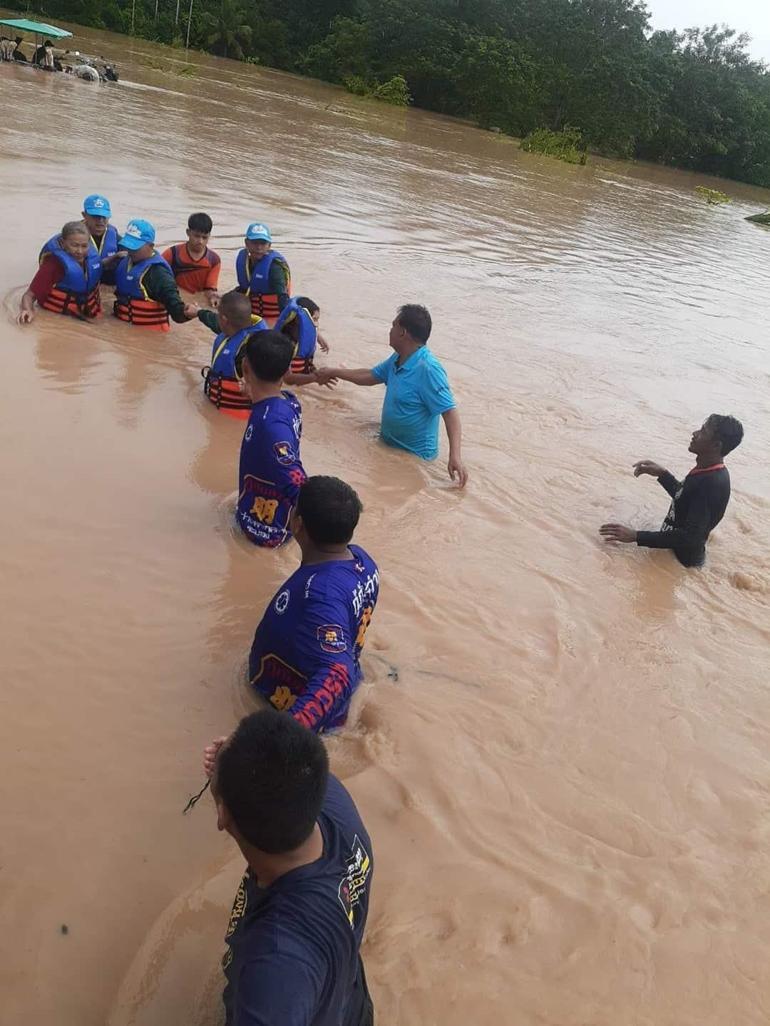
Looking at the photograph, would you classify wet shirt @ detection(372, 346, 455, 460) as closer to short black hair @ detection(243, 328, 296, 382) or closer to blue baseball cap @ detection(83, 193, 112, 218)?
short black hair @ detection(243, 328, 296, 382)

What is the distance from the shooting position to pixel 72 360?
617cm

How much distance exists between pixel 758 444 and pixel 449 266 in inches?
231

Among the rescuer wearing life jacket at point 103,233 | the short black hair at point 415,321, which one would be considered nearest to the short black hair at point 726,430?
the short black hair at point 415,321

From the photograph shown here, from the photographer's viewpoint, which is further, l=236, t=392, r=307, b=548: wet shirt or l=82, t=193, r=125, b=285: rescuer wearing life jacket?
l=82, t=193, r=125, b=285: rescuer wearing life jacket

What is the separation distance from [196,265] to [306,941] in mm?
7273

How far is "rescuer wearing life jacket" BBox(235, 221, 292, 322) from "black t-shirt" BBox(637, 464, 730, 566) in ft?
14.0

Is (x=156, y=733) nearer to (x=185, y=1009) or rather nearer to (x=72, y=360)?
(x=185, y=1009)

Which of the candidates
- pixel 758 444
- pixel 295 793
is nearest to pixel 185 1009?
pixel 295 793

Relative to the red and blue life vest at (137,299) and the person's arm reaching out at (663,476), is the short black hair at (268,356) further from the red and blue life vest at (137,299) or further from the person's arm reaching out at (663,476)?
the red and blue life vest at (137,299)

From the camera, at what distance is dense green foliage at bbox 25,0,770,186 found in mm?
41062

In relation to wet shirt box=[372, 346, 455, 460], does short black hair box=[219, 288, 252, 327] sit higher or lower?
higher

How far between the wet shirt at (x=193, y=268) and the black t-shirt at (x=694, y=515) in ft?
16.8

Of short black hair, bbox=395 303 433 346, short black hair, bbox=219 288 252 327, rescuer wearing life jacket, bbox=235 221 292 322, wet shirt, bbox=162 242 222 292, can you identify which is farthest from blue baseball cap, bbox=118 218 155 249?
short black hair, bbox=395 303 433 346

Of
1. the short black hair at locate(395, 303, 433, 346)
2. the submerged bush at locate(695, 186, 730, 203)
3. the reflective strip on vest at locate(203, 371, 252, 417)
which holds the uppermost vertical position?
the submerged bush at locate(695, 186, 730, 203)
